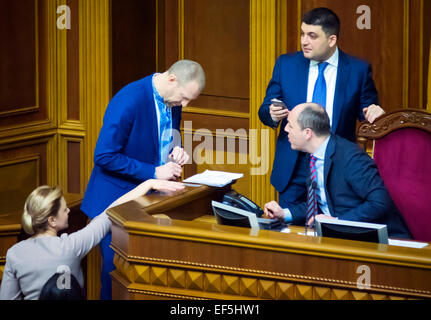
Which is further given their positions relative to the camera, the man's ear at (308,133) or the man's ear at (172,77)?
the man's ear at (172,77)

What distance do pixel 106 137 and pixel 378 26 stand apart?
2.12 meters

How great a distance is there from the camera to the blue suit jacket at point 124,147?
12.4 feet

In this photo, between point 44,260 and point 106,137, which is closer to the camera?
point 44,260

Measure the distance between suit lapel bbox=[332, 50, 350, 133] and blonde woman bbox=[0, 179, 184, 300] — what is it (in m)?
1.56

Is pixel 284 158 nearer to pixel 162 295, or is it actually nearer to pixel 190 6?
pixel 162 295

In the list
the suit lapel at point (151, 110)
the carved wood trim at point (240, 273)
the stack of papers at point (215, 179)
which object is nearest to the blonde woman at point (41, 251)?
the carved wood trim at point (240, 273)

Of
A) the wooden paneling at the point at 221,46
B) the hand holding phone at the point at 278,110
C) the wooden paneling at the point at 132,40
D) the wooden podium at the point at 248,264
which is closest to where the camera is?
the wooden podium at the point at 248,264

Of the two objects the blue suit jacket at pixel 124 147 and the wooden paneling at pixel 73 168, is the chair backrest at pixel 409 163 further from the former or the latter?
the wooden paneling at pixel 73 168

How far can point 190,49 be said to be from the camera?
6.00m

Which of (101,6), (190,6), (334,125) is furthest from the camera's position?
(190,6)

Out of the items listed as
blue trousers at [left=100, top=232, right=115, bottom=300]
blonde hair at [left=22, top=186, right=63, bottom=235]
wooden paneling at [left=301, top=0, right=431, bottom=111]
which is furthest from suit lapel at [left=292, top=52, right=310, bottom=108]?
blonde hair at [left=22, top=186, right=63, bottom=235]

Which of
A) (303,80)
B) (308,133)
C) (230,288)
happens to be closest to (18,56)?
(303,80)

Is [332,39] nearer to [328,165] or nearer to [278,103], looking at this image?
[278,103]
